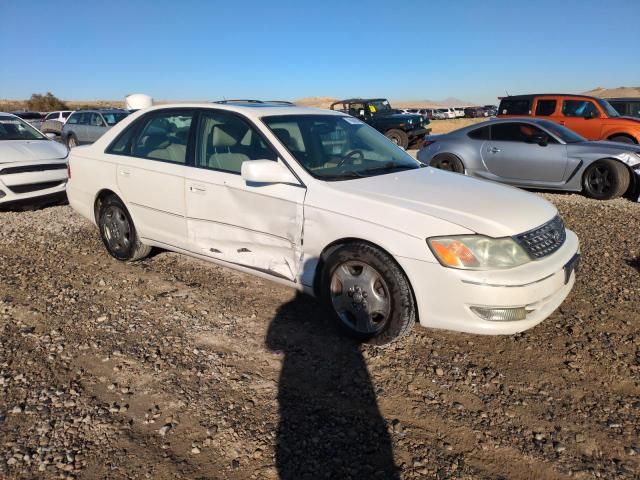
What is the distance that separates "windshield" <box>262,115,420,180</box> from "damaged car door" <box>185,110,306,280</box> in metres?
0.21

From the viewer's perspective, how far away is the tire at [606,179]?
300 inches

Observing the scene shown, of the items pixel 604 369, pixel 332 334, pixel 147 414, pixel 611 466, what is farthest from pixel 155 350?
pixel 604 369

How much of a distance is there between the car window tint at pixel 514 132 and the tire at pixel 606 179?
87cm

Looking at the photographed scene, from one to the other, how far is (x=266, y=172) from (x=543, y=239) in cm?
192

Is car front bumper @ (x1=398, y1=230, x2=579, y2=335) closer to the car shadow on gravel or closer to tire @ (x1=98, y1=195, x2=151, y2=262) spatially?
the car shadow on gravel

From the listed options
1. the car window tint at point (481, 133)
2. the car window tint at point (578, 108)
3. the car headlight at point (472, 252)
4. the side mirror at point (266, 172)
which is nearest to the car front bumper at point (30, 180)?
the side mirror at point (266, 172)

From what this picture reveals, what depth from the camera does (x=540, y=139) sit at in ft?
27.0

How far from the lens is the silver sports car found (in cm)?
769

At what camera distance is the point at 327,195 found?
3.40m

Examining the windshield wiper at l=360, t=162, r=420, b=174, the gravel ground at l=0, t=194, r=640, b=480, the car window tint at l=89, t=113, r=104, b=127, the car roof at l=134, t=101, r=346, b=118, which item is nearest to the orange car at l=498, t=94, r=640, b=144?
the gravel ground at l=0, t=194, r=640, b=480

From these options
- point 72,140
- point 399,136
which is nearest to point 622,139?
point 399,136

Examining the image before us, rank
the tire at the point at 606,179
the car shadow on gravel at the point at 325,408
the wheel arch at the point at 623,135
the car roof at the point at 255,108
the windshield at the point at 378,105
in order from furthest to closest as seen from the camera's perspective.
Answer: the windshield at the point at 378,105 → the wheel arch at the point at 623,135 → the tire at the point at 606,179 → the car roof at the point at 255,108 → the car shadow on gravel at the point at 325,408

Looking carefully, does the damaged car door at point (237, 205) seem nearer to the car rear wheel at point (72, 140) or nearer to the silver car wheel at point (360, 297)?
the silver car wheel at point (360, 297)

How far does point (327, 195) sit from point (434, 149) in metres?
6.43
